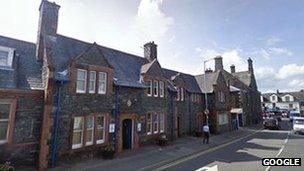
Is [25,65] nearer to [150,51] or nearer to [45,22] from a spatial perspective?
[45,22]

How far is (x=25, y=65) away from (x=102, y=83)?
211 inches

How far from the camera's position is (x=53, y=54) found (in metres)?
16.1

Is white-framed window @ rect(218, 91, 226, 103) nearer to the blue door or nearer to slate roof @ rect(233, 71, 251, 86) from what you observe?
the blue door

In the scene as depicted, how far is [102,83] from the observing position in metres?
17.9

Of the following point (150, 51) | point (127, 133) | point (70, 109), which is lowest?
point (127, 133)

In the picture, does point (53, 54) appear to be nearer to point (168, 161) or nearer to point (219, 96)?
point (168, 161)

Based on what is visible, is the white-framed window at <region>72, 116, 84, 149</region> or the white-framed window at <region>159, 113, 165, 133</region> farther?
the white-framed window at <region>159, 113, 165, 133</region>

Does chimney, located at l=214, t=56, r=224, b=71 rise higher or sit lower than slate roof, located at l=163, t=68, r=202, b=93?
higher

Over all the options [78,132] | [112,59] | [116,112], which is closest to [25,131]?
[78,132]

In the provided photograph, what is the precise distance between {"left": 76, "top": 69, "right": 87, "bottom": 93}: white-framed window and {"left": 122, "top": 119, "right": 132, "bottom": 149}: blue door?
17.4ft

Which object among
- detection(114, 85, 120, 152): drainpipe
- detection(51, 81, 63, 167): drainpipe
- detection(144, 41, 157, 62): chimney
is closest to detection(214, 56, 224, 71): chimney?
detection(144, 41, 157, 62): chimney

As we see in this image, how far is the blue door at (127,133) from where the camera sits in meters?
20.1

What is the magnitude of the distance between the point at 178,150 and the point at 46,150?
10.6 metres

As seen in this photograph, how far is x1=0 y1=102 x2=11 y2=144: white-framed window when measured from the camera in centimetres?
1283
